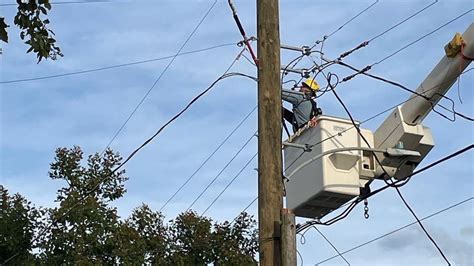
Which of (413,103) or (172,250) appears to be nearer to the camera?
(413,103)

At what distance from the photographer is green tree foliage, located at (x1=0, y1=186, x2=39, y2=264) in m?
22.2

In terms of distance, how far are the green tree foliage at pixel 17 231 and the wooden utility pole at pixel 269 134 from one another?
13.9 m

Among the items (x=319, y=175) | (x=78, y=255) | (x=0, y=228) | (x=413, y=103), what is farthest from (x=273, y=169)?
(x=0, y=228)

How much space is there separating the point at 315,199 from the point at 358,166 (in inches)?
26.7

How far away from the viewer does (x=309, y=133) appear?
10.7 meters

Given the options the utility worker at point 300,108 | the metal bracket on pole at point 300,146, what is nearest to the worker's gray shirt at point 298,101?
the utility worker at point 300,108

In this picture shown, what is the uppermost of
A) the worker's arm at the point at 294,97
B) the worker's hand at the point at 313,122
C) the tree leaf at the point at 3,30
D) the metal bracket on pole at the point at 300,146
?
the worker's arm at the point at 294,97

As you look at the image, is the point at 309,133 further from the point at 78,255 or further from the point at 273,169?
the point at 78,255

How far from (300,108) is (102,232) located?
11.7 meters

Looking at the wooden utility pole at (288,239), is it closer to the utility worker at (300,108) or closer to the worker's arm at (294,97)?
the utility worker at (300,108)

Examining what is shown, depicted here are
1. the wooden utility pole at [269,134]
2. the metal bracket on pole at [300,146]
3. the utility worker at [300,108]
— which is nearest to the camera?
the wooden utility pole at [269,134]

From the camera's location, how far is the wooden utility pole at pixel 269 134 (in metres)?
8.90

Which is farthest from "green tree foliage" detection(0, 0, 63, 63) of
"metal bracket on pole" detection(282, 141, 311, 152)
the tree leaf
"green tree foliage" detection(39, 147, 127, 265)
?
"green tree foliage" detection(39, 147, 127, 265)

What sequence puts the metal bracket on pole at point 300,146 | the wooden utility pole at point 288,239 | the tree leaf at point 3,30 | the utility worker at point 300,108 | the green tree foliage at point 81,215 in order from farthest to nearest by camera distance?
the green tree foliage at point 81,215 < the utility worker at point 300,108 < the metal bracket on pole at point 300,146 < the wooden utility pole at point 288,239 < the tree leaf at point 3,30
